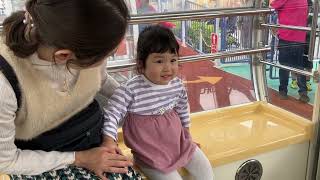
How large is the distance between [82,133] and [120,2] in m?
0.45

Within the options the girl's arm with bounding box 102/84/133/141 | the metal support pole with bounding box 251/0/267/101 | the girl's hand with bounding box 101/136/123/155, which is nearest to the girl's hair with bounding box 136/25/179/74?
the girl's arm with bounding box 102/84/133/141

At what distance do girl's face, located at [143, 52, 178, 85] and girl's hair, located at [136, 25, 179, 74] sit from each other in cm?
1

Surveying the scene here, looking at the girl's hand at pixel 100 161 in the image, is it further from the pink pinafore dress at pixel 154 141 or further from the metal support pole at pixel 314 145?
the metal support pole at pixel 314 145

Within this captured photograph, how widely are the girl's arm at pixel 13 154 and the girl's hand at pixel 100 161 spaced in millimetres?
31

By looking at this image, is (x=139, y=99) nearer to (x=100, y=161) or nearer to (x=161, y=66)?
(x=161, y=66)

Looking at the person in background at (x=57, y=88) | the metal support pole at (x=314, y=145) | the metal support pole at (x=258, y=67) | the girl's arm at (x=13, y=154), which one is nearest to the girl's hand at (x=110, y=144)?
the person in background at (x=57, y=88)

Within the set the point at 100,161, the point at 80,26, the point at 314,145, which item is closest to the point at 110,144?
the point at 100,161

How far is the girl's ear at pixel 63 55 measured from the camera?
32.3 inches

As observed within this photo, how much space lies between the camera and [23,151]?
98cm

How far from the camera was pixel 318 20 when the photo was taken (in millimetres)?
1715

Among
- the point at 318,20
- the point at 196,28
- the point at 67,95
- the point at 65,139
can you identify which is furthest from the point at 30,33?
the point at 318,20

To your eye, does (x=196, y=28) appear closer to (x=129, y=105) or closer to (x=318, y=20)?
(x=318, y=20)

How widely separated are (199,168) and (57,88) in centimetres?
65

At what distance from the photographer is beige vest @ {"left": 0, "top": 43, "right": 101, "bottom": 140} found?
895 millimetres
